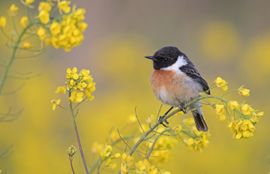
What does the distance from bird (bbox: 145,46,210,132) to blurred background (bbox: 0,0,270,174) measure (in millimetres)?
1203

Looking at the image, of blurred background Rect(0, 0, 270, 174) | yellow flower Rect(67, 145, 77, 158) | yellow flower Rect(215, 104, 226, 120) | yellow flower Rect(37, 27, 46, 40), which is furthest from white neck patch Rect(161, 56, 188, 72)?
yellow flower Rect(37, 27, 46, 40)

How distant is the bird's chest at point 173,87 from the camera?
18.8ft

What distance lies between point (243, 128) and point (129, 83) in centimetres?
547

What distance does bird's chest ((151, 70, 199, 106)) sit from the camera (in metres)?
5.74

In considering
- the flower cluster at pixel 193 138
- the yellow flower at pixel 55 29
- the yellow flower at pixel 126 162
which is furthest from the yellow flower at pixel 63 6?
the flower cluster at pixel 193 138

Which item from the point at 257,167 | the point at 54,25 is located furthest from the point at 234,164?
the point at 54,25

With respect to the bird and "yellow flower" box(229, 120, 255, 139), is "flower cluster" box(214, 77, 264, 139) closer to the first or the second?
"yellow flower" box(229, 120, 255, 139)

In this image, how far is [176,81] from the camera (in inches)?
231

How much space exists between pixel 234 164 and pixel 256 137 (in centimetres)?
46

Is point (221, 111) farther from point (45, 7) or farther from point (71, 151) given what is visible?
point (45, 7)

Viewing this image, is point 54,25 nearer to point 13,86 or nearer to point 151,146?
point 151,146

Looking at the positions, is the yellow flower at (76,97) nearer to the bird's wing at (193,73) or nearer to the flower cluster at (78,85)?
the flower cluster at (78,85)

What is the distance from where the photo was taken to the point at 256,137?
791 centimetres

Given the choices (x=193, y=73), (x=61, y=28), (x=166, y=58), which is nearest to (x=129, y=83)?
(x=166, y=58)
